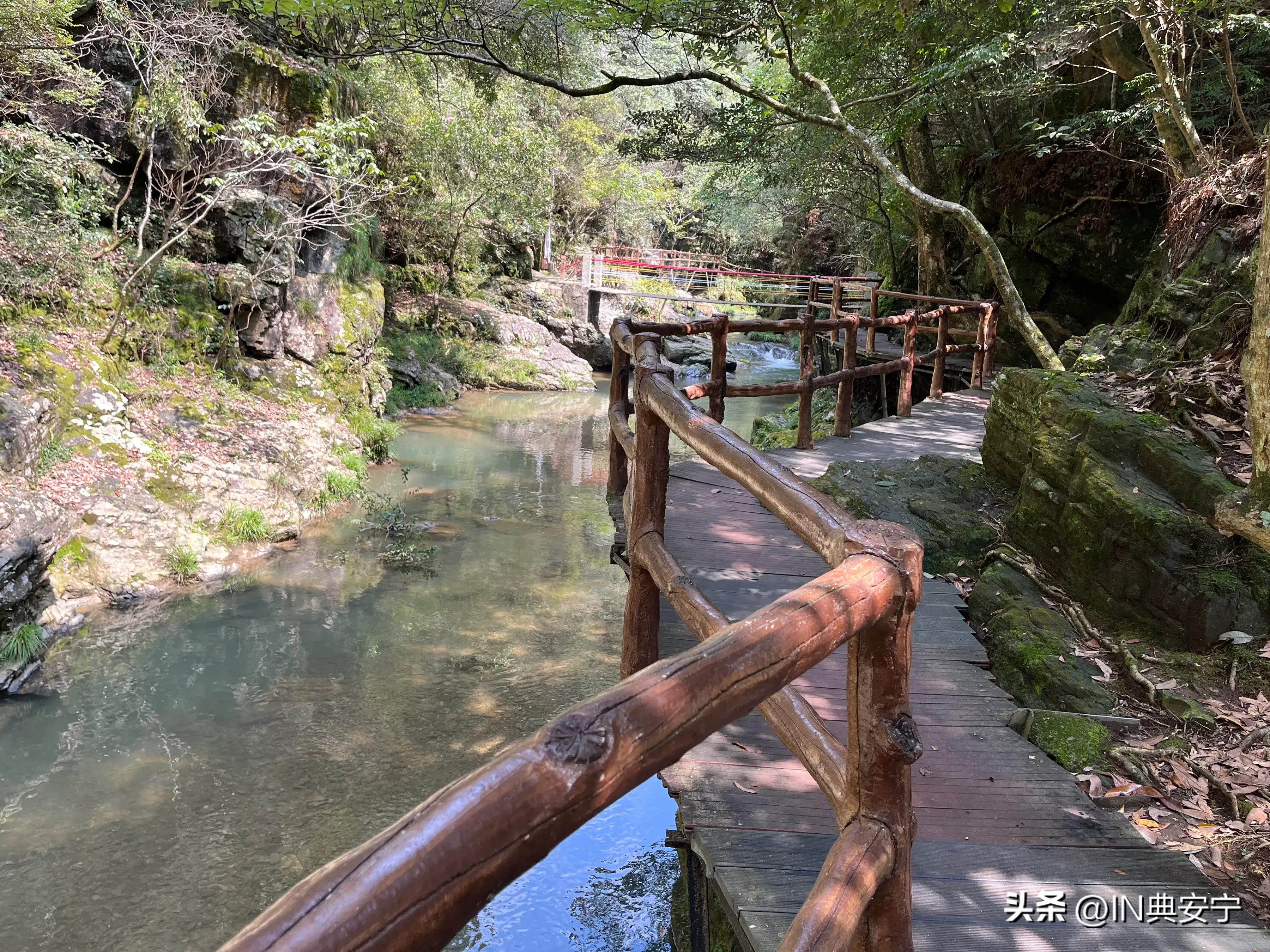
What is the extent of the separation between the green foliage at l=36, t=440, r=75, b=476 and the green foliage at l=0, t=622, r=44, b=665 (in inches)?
73.7

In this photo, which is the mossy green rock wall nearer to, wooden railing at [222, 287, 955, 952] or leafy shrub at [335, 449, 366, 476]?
wooden railing at [222, 287, 955, 952]

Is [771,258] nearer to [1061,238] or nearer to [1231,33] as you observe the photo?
[1061,238]

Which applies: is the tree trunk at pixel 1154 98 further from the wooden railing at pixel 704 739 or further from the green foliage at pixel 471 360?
the green foliage at pixel 471 360

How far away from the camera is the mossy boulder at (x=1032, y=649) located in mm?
3557

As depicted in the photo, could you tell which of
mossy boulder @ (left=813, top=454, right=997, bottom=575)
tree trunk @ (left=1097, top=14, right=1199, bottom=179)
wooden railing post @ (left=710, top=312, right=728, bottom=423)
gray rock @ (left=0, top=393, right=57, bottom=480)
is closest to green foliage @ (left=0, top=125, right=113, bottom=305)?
gray rock @ (left=0, top=393, right=57, bottom=480)

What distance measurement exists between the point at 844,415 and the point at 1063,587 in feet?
10.8

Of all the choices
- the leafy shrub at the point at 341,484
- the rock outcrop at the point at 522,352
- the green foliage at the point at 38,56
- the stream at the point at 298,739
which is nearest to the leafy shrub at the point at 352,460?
the leafy shrub at the point at 341,484

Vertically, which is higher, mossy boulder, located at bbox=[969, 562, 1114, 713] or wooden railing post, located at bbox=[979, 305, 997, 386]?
wooden railing post, located at bbox=[979, 305, 997, 386]

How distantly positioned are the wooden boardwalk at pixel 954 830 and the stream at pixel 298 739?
224cm

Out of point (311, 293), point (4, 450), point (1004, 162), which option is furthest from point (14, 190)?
point (1004, 162)

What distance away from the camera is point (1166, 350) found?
18.8 ft

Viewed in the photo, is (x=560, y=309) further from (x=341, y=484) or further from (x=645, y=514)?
(x=645, y=514)

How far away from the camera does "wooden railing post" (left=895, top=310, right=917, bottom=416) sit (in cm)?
817

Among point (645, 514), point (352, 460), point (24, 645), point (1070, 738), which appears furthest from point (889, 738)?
point (352, 460)
